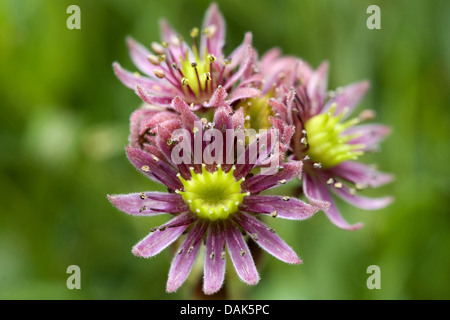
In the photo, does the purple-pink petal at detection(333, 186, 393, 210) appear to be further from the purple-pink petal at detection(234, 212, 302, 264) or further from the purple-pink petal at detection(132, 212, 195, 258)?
the purple-pink petal at detection(132, 212, 195, 258)

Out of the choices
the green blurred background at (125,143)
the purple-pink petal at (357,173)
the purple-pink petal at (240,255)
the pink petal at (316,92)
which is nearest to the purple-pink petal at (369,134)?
the purple-pink petal at (357,173)

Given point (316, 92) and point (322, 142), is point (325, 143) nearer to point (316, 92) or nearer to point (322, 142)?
point (322, 142)

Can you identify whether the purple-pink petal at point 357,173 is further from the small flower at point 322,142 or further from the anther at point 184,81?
the anther at point 184,81

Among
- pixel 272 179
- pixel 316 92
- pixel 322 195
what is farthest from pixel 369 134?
pixel 272 179

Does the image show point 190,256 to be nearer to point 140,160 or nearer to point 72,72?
point 140,160

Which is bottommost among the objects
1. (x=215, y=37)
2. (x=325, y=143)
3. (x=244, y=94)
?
(x=325, y=143)

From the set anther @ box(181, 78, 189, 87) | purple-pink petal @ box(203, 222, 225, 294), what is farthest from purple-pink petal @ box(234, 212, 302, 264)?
anther @ box(181, 78, 189, 87)
